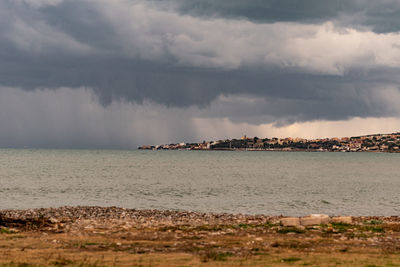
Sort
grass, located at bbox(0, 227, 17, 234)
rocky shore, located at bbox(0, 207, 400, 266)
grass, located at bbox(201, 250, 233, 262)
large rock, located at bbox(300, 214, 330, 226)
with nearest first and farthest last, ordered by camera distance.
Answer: rocky shore, located at bbox(0, 207, 400, 266)
grass, located at bbox(201, 250, 233, 262)
grass, located at bbox(0, 227, 17, 234)
large rock, located at bbox(300, 214, 330, 226)

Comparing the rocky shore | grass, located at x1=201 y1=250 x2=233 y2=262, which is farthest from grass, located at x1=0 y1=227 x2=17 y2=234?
grass, located at x1=201 y1=250 x2=233 y2=262

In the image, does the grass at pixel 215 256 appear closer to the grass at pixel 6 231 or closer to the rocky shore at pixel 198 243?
the rocky shore at pixel 198 243

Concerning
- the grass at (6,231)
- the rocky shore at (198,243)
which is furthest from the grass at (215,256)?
the grass at (6,231)

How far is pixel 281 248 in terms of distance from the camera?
26.0m

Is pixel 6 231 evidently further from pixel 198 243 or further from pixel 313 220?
pixel 313 220

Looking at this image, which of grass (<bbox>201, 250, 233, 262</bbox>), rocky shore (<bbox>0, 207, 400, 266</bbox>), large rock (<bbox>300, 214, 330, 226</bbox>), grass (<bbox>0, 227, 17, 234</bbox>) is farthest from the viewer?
large rock (<bbox>300, 214, 330, 226</bbox>)

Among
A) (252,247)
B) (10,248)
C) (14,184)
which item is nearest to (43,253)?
(10,248)

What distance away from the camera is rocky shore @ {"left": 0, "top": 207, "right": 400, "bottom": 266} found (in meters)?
22.1

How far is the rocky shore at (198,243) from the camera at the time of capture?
2209cm

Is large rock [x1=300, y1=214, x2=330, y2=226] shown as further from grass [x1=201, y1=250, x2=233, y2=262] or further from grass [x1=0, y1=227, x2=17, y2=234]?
grass [x1=0, y1=227, x2=17, y2=234]

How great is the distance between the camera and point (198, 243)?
91.0ft

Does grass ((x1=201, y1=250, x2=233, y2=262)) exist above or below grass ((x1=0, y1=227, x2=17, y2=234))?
above

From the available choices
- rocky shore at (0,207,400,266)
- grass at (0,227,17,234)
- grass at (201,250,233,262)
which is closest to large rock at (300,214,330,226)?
rocky shore at (0,207,400,266)

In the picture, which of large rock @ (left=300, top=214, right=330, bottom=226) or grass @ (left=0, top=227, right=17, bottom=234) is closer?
grass @ (left=0, top=227, right=17, bottom=234)
